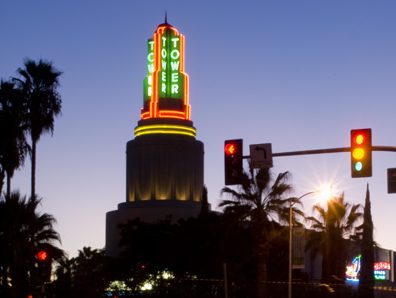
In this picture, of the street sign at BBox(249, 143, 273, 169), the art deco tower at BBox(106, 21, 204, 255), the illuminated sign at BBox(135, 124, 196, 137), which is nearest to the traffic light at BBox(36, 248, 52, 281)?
the street sign at BBox(249, 143, 273, 169)

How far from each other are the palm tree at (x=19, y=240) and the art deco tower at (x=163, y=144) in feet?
295

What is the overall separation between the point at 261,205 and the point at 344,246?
70.5 ft

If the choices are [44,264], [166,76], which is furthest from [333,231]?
[166,76]

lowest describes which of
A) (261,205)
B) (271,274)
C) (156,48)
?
(271,274)

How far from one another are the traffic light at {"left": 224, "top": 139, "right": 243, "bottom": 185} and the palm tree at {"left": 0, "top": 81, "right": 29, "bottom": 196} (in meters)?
24.9

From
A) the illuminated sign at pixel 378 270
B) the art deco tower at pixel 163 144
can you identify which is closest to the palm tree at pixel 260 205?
the illuminated sign at pixel 378 270

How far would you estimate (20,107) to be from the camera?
47781mm

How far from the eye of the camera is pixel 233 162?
24.2 meters

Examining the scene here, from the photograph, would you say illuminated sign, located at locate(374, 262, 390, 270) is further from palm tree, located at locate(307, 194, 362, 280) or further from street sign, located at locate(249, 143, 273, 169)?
street sign, located at locate(249, 143, 273, 169)

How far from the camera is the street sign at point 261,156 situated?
80.7 ft

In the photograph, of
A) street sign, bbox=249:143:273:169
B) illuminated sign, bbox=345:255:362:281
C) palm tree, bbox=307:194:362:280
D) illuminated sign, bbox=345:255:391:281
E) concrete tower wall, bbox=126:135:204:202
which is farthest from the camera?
concrete tower wall, bbox=126:135:204:202

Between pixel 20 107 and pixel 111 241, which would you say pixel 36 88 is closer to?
pixel 20 107

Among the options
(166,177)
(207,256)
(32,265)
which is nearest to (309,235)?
(207,256)

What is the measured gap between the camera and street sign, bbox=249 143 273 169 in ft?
80.7
